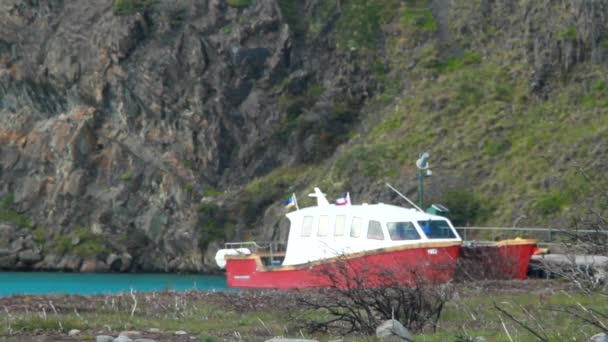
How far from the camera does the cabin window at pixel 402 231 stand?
30125mm

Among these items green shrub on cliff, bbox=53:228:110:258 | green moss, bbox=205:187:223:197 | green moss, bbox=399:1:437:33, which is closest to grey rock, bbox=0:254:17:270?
green shrub on cliff, bbox=53:228:110:258

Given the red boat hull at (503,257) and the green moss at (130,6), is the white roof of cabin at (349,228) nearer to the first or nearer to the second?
the red boat hull at (503,257)

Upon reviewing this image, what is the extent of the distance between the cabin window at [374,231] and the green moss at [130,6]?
3968 cm

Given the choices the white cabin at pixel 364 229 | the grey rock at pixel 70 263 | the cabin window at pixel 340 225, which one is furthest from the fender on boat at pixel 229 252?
the grey rock at pixel 70 263

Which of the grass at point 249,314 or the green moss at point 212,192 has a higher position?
the grass at point 249,314

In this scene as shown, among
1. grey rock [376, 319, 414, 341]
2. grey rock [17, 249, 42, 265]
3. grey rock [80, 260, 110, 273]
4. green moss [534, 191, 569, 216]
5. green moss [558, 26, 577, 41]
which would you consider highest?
green moss [558, 26, 577, 41]

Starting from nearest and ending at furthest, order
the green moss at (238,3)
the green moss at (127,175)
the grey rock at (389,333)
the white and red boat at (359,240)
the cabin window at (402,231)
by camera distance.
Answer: the grey rock at (389,333), the white and red boat at (359,240), the cabin window at (402,231), the green moss at (127,175), the green moss at (238,3)

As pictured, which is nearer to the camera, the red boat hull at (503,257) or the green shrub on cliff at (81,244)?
the red boat hull at (503,257)

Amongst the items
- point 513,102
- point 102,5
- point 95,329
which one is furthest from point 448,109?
point 95,329

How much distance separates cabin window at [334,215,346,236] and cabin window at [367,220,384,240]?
0.80m

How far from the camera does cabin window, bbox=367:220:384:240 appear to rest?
99.4 feet

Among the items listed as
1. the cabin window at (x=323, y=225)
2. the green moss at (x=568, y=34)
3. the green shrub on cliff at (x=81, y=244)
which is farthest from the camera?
the green shrub on cliff at (x=81, y=244)

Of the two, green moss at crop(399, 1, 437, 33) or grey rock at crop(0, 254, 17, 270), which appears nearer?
grey rock at crop(0, 254, 17, 270)

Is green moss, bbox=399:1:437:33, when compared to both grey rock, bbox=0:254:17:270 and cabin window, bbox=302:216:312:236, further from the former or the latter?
cabin window, bbox=302:216:312:236
